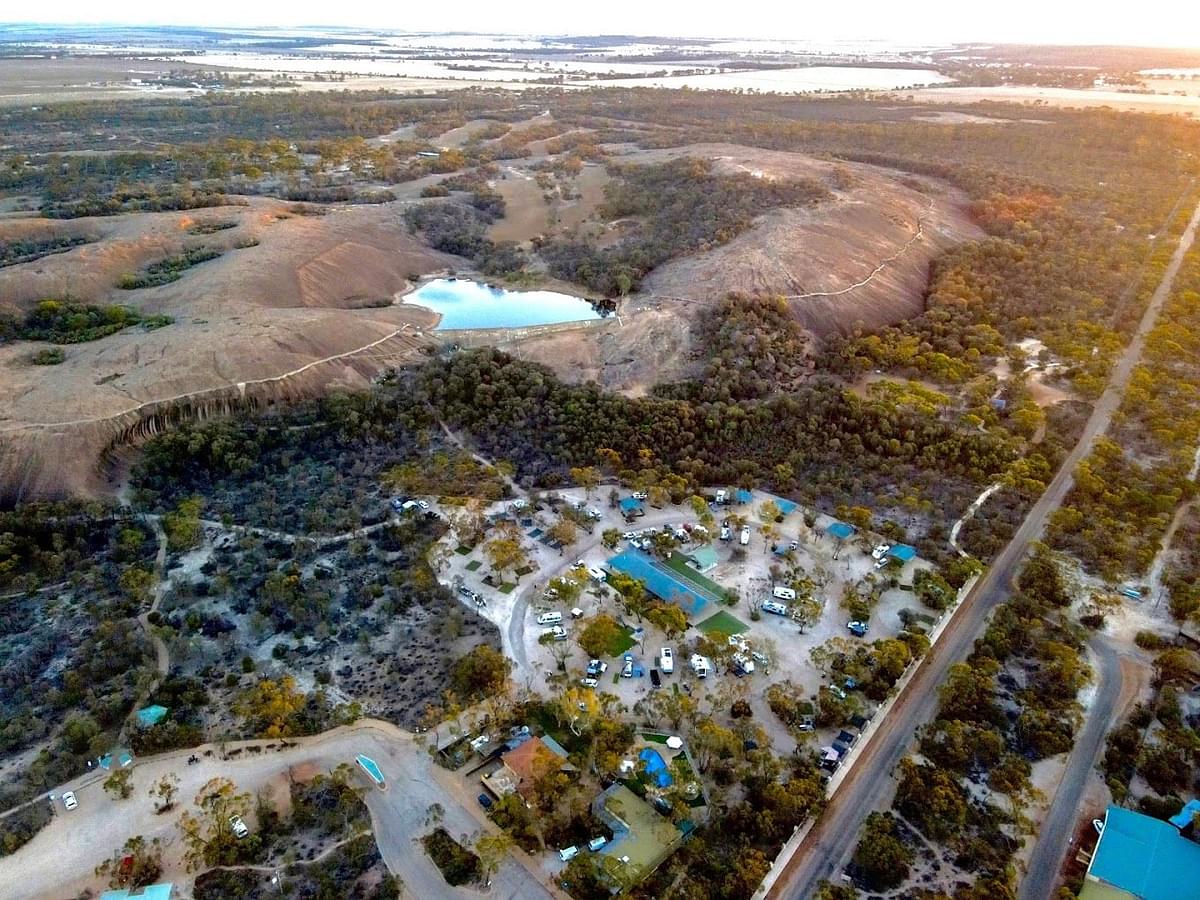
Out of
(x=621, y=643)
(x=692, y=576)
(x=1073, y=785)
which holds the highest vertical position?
(x=1073, y=785)

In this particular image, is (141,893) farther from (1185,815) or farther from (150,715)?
(1185,815)

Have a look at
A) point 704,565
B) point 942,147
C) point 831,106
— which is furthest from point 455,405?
point 831,106

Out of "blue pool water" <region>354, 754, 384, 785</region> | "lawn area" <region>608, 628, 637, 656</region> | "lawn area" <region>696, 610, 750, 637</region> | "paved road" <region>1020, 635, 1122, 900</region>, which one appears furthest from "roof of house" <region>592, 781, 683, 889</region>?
"paved road" <region>1020, 635, 1122, 900</region>

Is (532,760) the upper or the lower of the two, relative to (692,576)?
upper

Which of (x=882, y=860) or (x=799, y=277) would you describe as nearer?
(x=882, y=860)

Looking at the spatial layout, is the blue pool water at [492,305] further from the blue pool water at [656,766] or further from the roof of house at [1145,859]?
the roof of house at [1145,859]

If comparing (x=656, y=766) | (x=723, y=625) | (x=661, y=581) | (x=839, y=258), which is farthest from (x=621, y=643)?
(x=839, y=258)
